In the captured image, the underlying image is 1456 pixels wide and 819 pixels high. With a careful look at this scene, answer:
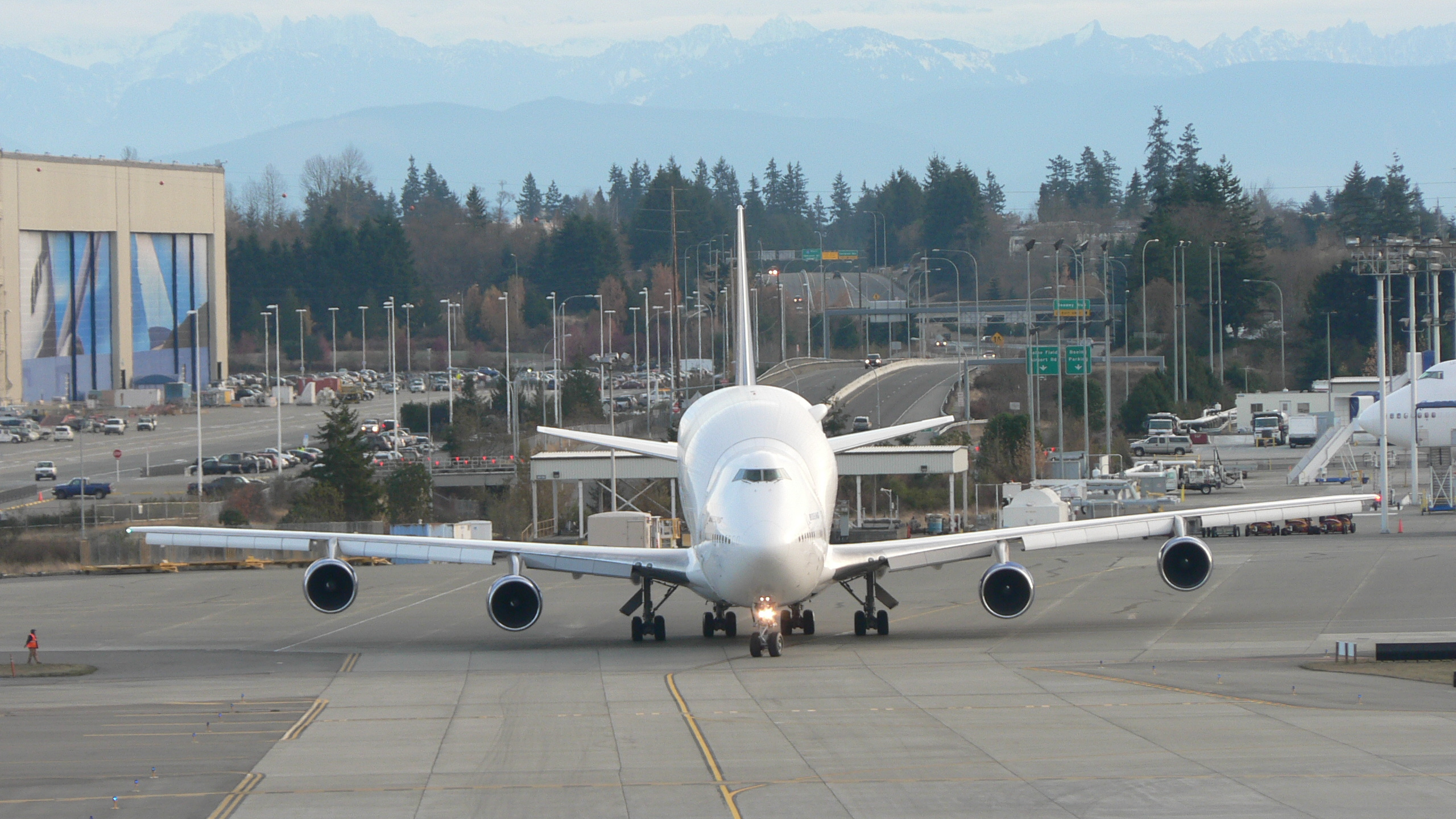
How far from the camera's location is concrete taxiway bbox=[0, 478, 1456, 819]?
64.0 ft

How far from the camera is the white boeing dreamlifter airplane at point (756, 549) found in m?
30.9

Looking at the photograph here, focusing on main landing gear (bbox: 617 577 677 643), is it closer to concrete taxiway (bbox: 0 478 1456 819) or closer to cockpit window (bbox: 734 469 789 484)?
concrete taxiway (bbox: 0 478 1456 819)

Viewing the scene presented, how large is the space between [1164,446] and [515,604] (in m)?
73.4

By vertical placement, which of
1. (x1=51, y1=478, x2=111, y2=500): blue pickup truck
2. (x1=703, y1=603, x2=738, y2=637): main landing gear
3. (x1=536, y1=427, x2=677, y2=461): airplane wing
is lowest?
(x1=703, y1=603, x2=738, y2=637): main landing gear

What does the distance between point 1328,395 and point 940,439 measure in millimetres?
31489

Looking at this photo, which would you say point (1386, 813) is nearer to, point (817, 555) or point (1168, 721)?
point (1168, 721)

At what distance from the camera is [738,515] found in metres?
30.5

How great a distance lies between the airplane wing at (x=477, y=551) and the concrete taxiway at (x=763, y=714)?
1.97m

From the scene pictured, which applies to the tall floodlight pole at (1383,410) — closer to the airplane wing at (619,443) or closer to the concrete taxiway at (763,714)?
the concrete taxiway at (763,714)

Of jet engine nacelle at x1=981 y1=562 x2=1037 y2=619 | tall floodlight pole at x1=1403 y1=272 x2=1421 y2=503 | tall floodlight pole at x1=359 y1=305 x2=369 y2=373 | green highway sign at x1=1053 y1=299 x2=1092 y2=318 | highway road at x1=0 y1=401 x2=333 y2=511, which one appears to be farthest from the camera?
tall floodlight pole at x1=359 y1=305 x2=369 y2=373

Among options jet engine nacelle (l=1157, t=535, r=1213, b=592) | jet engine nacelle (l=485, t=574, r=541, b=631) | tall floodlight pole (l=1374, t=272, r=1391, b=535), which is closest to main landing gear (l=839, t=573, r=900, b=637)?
jet engine nacelle (l=1157, t=535, r=1213, b=592)

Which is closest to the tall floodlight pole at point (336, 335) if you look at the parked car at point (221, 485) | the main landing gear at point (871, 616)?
the parked car at point (221, 485)

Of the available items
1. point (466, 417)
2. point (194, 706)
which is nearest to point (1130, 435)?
point (466, 417)

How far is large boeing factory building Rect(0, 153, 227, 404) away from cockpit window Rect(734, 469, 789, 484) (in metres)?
115
